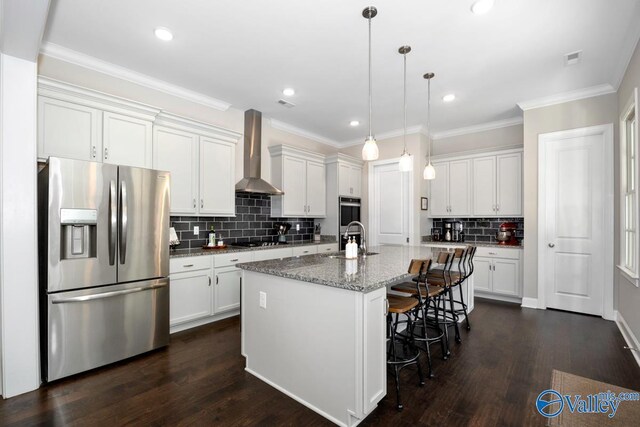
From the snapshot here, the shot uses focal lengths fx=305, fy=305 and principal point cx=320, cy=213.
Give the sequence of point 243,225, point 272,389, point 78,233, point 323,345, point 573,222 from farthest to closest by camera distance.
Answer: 1. point 243,225
2. point 573,222
3. point 78,233
4. point 272,389
5. point 323,345

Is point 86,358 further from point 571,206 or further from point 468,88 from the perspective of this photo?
point 571,206

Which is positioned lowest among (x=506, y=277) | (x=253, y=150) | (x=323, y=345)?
(x=506, y=277)

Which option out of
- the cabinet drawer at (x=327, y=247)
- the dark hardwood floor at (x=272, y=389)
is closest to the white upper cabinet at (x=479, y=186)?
the cabinet drawer at (x=327, y=247)

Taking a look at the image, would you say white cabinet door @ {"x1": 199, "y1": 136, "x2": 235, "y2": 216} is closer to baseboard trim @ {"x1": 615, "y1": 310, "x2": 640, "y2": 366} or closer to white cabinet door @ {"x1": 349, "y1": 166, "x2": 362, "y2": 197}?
white cabinet door @ {"x1": 349, "y1": 166, "x2": 362, "y2": 197}

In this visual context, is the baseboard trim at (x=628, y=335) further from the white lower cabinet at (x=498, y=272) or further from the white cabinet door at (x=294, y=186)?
the white cabinet door at (x=294, y=186)

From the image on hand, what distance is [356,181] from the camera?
582 cm

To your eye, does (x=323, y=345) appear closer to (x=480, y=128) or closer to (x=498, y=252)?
(x=498, y=252)

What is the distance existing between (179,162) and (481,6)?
130 inches

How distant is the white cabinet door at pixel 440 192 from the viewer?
5379 mm

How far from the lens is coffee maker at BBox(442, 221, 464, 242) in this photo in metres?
5.39

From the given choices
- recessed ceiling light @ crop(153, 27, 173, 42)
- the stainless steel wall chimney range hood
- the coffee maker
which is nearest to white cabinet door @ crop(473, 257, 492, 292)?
the coffee maker

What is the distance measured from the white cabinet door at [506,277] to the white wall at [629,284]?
1.08 m

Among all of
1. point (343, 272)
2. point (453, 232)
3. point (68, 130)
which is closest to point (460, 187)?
point (453, 232)

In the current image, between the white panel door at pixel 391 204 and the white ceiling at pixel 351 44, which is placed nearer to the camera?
the white ceiling at pixel 351 44
